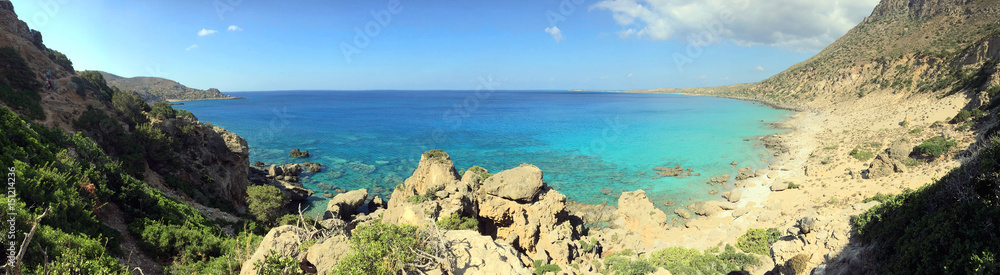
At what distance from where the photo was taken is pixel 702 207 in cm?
2986

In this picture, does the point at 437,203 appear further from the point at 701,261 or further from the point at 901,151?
the point at 901,151

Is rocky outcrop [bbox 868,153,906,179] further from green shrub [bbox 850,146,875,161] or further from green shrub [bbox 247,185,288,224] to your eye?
green shrub [bbox 247,185,288,224]

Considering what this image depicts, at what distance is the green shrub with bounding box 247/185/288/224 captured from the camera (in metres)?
27.0

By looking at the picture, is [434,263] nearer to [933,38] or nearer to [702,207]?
[702,207]

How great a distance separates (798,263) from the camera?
13.4m

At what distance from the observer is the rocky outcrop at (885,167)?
2742 centimetres

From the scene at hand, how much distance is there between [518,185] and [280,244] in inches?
489

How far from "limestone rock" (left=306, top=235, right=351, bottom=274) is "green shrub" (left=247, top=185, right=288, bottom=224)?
2030cm

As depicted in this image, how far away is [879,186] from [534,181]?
26.1 m

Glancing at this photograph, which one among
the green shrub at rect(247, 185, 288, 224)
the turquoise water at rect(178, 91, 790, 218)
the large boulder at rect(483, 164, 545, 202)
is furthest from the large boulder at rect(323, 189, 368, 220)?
the large boulder at rect(483, 164, 545, 202)

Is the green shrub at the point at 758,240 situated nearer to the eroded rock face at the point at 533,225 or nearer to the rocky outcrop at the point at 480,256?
the eroded rock face at the point at 533,225

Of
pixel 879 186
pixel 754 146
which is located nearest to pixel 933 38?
pixel 754 146

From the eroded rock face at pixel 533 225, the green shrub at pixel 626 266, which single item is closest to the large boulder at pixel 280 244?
the eroded rock face at pixel 533 225

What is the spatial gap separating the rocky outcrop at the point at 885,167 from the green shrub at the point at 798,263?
74.9 ft
